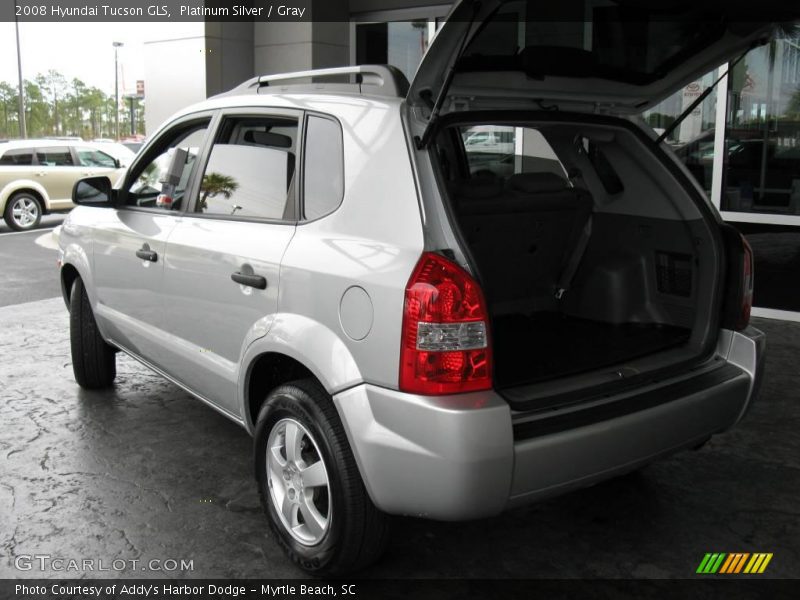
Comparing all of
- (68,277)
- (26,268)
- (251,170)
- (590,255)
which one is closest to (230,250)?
(251,170)

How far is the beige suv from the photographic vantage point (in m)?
14.4

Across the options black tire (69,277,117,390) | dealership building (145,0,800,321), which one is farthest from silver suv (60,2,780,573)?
dealership building (145,0,800,321)

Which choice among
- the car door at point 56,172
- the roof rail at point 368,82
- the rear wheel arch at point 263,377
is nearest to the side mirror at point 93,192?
the roof rail at point 368,82

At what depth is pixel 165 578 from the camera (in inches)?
117

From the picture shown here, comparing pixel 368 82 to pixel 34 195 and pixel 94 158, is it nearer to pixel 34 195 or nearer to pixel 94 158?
pixel 34 195

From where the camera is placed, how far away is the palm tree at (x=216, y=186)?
3.47 metres

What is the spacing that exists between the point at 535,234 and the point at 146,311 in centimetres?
199

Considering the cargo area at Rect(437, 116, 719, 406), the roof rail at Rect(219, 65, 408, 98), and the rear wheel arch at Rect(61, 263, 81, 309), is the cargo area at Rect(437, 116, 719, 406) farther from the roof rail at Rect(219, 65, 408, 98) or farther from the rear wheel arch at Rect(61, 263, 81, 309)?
the rear wheel arch at Rect(61, 263, 81, 309)

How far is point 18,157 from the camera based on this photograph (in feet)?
47.8

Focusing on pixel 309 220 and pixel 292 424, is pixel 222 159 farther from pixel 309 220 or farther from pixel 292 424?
pixel 292 424

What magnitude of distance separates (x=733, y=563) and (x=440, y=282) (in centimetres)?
170

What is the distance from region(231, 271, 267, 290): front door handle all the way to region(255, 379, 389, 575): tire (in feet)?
1.32

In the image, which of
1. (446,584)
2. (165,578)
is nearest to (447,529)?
(446,584)

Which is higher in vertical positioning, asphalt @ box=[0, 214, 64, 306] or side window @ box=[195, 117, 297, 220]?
side window @ box=[195, 117, 297, 220]
